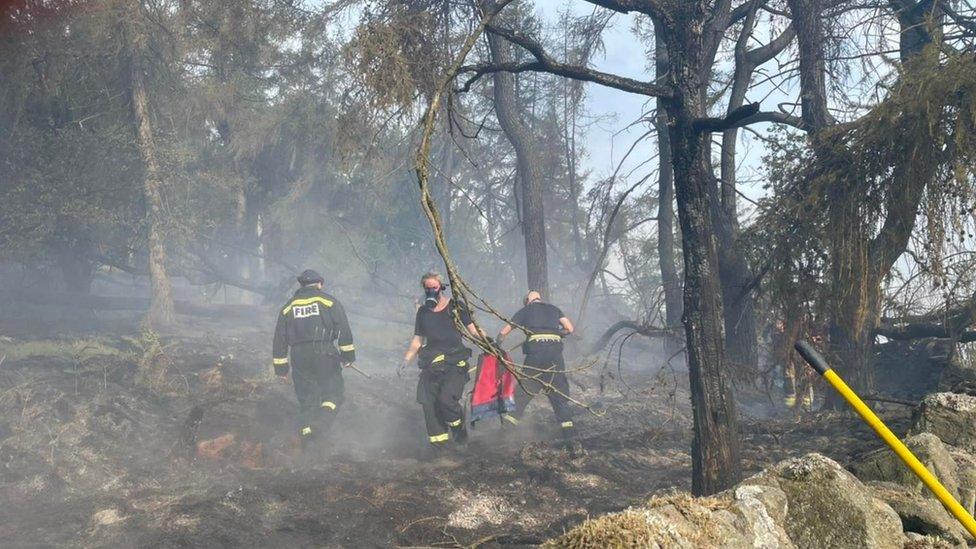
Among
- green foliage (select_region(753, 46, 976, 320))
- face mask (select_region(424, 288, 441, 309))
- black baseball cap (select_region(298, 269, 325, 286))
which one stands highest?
green foliage (select_region(753, 46, 976, 320))

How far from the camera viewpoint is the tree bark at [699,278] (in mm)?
5402

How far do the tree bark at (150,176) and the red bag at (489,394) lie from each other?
10548 mm

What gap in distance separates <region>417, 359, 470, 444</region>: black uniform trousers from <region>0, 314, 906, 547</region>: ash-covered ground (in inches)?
13.7

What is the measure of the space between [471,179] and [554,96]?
462 centimetres

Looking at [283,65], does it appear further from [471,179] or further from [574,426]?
[574,426]

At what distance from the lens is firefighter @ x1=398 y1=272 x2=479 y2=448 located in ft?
27.0

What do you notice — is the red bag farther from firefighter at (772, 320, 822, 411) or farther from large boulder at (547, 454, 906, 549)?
large boulder at (547, 454, 906, 549)

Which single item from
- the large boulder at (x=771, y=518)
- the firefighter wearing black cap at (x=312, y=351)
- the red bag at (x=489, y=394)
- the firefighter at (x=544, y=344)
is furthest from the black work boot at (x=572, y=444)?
the large boulder at (x=771, y=518)

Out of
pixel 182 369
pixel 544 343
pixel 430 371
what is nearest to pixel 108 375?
pixel 182 369

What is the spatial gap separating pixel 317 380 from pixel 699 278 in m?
5.25

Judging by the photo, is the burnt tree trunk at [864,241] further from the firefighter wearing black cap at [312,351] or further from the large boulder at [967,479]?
the firefighter wearing black cap at [312,351]

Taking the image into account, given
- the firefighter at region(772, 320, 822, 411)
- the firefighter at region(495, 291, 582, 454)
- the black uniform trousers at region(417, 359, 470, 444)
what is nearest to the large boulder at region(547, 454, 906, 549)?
the firefighter at region(772, 320, 822, 411)

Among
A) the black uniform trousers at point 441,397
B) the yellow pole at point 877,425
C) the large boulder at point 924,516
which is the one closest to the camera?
the yellow pole at point 877,425

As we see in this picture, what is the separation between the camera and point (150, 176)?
626 inches
